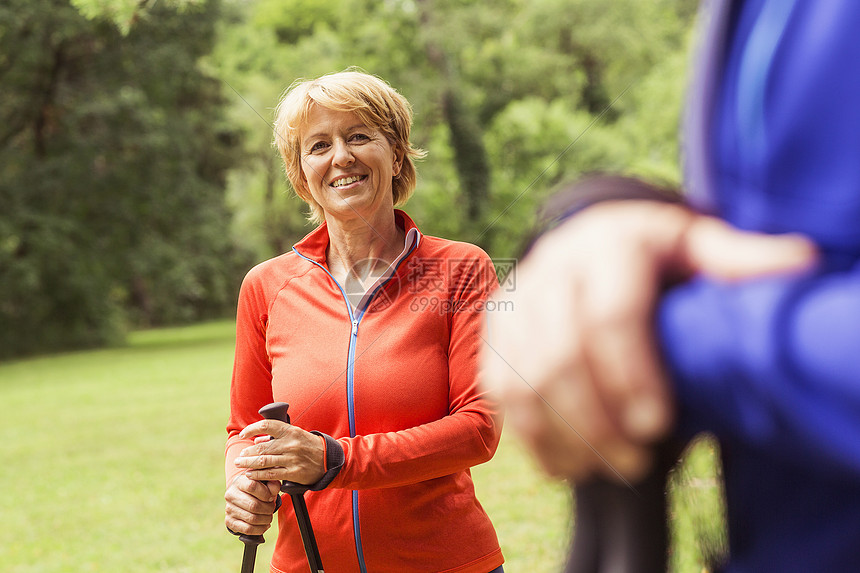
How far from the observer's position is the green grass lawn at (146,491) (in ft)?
16.7

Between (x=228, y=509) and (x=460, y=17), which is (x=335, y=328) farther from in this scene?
(x=460, y=17)

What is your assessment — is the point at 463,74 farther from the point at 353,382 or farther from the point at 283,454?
the point at 283,454

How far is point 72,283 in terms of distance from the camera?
20.3 metres

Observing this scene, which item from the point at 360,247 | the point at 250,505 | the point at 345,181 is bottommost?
the point at 250,505

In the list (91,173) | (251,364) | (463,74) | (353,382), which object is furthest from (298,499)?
(463,74)

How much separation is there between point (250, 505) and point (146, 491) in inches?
248

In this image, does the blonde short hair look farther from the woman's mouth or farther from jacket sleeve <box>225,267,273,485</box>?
jacket sleeve <box>225,267,273,485</box>

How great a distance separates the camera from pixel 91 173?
19.9 m

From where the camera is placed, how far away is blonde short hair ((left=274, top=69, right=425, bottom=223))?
1790 mm

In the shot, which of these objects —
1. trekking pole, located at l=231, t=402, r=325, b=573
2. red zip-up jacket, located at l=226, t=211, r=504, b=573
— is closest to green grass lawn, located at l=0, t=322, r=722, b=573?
red zip-up jacket, located at l=226, t=211, r=504, b=573

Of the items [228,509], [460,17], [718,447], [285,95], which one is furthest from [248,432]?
[460,17]

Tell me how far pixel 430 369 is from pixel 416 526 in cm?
34

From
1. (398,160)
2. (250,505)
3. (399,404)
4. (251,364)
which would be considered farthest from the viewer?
(398,160)

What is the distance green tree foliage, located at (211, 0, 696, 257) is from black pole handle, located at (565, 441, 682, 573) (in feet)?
49.1
